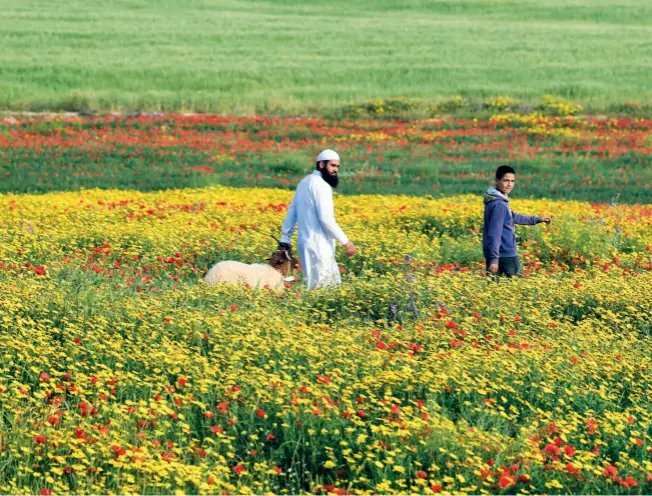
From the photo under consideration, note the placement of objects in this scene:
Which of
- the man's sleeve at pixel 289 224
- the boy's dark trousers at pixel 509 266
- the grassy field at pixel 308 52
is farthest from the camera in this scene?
the grassy field at pixel 308 52

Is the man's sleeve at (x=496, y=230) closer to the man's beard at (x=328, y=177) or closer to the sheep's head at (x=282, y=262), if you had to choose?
the man's beard at (x=328, y=177)

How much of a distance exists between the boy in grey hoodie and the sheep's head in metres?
2.13

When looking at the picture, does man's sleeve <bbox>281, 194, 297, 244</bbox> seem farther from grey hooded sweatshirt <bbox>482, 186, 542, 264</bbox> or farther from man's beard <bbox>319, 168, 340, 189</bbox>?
grey hooded sweatshirt <bbox>482, 186, 542, 264</bbox>

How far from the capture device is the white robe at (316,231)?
1114 cm

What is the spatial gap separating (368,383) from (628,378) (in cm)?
194

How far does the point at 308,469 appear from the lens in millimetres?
6480

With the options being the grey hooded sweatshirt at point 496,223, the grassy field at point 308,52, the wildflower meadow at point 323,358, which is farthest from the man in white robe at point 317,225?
the grassy field at point 308,52

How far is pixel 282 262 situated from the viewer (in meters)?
11.4

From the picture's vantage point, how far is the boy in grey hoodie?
10914 millimetres

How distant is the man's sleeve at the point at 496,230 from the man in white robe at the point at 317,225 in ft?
5.09

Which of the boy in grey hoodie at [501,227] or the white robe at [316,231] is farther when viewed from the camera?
the white robe at [316,231]

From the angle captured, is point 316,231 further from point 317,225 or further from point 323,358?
point 323,358

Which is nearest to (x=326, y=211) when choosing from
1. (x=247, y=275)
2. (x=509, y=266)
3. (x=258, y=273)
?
(x=258, y=273)

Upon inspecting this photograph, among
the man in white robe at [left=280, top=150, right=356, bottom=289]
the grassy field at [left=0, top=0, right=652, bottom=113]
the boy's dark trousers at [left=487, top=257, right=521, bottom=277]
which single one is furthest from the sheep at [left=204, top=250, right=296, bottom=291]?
the grassy field at [left=0, top=0, right=652, bottom=113]
